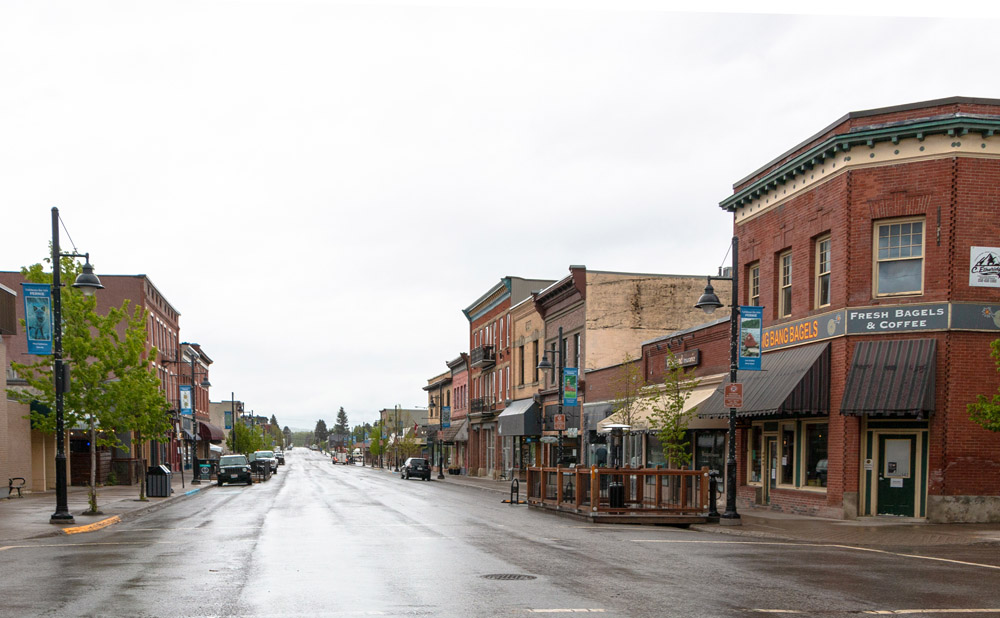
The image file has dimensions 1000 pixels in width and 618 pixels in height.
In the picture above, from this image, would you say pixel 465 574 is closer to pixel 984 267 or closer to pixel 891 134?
pixel 984 267

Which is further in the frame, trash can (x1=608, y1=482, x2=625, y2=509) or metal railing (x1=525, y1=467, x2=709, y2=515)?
trash can (x1=608, y1=482, x2=625, y2=509)

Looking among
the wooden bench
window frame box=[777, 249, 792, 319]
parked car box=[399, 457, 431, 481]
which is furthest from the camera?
parked car box=[399, 457, 431, 481]

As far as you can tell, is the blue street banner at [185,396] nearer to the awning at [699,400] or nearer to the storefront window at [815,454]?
the awning at [699,400]

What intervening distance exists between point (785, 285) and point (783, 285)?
0.42 ft

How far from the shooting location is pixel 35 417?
89.8 feet

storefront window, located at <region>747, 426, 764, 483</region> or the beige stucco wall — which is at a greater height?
the beige stucco wall

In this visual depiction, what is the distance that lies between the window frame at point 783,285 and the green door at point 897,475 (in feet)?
17.2

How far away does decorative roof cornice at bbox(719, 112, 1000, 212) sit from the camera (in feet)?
70.3

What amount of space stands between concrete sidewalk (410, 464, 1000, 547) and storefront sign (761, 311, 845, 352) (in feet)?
15.5

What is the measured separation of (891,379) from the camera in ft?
71.2

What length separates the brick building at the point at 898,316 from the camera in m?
21.3

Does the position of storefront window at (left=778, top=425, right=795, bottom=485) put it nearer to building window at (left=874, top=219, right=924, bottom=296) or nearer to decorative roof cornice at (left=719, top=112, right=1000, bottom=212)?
building window at (left=874, top=219, right=924, bottom=296)

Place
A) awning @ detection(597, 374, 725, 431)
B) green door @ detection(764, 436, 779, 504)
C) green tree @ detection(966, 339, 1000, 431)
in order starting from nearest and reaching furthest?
green tree @ detection(966, 339, 1000, 431)
green door @ detection(764, 436, 779, 504)
awning @ detection(597, 374, 725, 431)

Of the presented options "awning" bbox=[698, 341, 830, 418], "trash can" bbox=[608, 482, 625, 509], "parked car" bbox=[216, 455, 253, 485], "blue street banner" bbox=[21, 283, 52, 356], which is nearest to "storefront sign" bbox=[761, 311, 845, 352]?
"awning" bbox=[698, 341, 830, 418]
